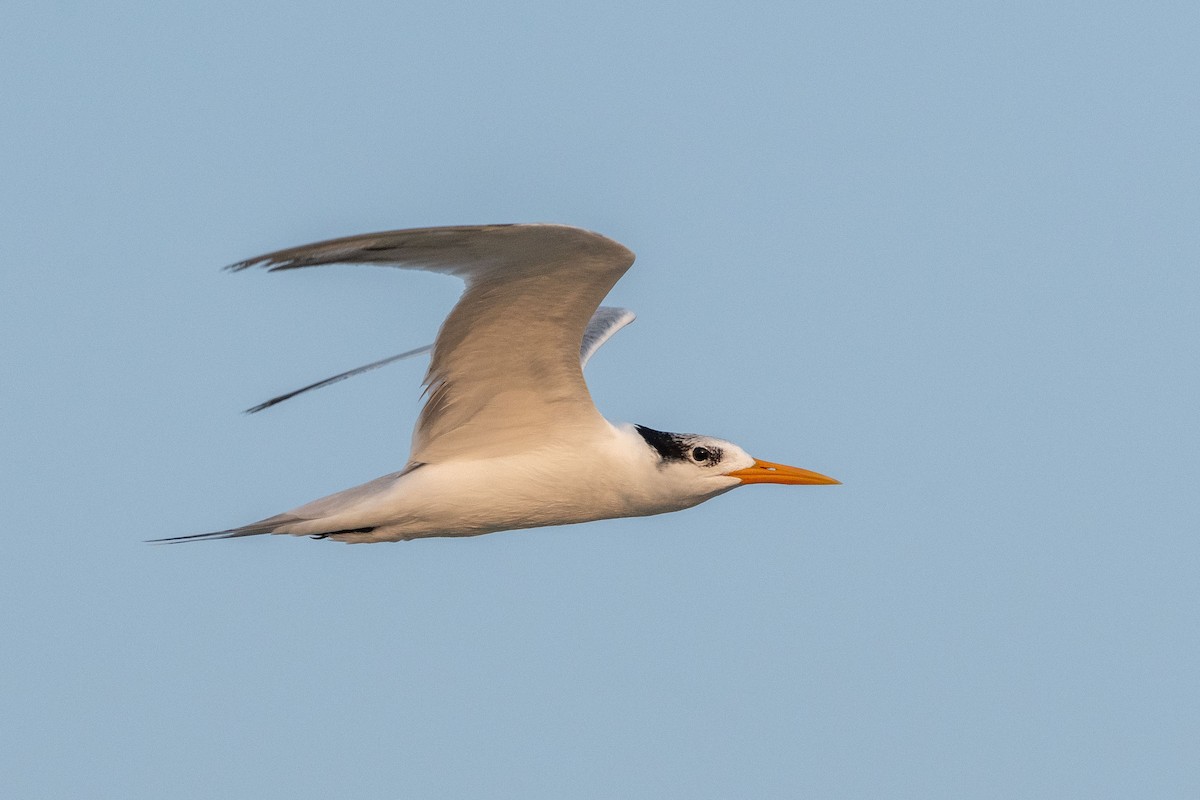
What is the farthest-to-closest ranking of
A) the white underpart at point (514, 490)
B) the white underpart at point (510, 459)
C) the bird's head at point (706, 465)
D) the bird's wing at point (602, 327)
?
the bird's wing at point (602, 327) → the bird's head at point (706, 465) → the white underpart at point (514, 490) → the white underpart at point (510, 459)

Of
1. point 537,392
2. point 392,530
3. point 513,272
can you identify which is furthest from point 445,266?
point 392,530

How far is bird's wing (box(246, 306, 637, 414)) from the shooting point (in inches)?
473

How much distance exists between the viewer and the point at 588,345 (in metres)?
12.6

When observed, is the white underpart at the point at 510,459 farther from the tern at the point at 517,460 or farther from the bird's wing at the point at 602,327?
the bird's wing at the point at 602,327

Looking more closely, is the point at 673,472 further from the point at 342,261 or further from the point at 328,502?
the point at 342,261

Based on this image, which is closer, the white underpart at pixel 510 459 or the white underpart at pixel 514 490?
the white underpart at pixel 510 459

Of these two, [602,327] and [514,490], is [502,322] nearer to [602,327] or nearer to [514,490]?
[514,490]

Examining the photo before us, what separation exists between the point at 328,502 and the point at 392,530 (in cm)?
50

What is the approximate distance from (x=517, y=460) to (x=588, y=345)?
6.01ft

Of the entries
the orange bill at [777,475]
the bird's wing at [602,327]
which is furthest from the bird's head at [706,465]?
the bird's wing at [602,327]

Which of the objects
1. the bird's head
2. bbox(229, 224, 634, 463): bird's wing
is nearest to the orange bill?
the bird's head

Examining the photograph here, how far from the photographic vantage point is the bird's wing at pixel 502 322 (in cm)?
844

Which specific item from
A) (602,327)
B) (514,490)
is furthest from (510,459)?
(602,327)

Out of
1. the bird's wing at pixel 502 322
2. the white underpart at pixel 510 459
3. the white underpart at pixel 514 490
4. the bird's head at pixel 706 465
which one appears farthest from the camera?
the bird's head at pixel 706 465
